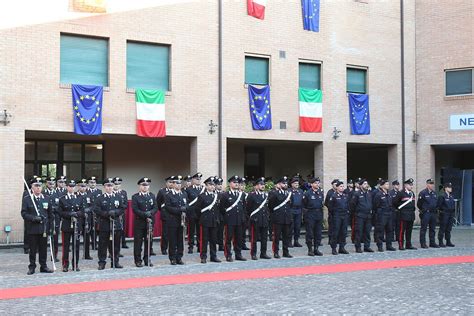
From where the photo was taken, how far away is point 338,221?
54.2 feet

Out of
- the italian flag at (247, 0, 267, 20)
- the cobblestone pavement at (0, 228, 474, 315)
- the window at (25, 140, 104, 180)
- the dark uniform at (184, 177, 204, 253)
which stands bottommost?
the cobblestone pavement at (0, 228, 474, 315)

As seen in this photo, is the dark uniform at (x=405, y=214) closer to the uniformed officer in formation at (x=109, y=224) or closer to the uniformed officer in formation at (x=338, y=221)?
the uniformed officer in formation at (x=338, y=221)

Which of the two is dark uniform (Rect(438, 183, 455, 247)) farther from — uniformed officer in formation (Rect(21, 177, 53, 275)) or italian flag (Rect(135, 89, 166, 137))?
uniformed officer in formation (Rect(21, 177, 53, 275))

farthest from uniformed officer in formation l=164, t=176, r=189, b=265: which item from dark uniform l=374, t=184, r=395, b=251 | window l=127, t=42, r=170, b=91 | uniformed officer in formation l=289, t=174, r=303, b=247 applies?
window l=127, t=42, r=170, b=91

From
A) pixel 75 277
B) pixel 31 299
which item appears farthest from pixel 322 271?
pixel 31 299

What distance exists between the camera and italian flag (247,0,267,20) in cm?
2192

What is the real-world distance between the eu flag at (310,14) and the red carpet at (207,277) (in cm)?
1068

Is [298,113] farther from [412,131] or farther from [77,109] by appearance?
[77,109]

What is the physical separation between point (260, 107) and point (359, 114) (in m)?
4.37

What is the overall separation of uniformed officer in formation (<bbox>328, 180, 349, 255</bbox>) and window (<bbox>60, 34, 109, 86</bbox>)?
787 centimetres

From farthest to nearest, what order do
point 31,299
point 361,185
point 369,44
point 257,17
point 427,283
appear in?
1. point 369,44
2. point 257,17
3. point 361,185
4. point 427,283
5. point 31,299

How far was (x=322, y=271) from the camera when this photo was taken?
13.4 metres

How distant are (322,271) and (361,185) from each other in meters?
5.19

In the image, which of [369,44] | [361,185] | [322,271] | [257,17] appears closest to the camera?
[322,271]
